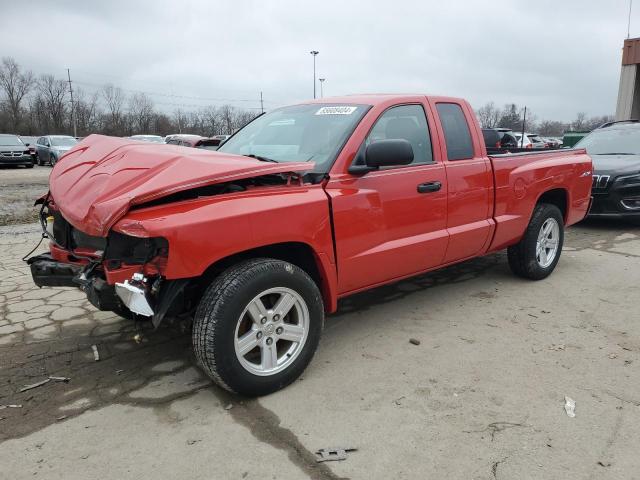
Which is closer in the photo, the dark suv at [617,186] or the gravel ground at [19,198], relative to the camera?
the dark suv at [617,186]

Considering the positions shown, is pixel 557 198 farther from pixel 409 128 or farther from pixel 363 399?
pixel 363 399

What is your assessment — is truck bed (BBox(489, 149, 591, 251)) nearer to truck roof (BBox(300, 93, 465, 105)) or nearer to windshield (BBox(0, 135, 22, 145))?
truck roof (BBox(300, 93, 465, 105))

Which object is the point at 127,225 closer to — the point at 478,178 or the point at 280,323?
the point at 280,323

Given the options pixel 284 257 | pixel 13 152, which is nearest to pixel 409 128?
pixel 284 257

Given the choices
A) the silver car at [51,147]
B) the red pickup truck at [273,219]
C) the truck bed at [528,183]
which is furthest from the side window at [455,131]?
the silver car at [51,147]

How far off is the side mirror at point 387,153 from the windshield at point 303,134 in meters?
0.26

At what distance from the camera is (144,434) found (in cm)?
273

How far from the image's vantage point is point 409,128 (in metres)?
4.06

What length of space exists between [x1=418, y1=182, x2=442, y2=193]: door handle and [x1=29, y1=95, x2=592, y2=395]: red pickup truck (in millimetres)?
12

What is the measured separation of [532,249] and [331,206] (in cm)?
286

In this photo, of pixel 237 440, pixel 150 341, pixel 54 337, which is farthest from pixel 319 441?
pixel 54 337

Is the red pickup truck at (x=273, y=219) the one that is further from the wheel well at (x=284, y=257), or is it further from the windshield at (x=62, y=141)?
the windshield at (x=62, y=141)

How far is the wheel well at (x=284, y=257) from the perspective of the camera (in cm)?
309

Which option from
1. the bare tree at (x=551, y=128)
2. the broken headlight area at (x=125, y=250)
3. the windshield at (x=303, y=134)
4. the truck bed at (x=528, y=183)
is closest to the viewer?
the broken headlight area at (x=125, y=250)
